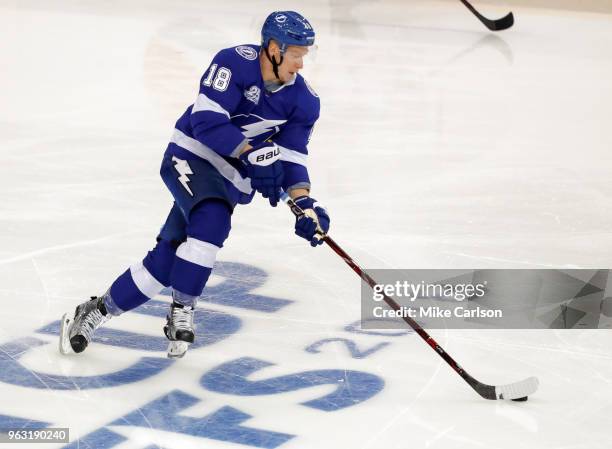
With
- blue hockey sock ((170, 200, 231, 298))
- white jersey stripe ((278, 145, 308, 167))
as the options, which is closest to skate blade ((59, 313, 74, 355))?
blue hockey sock ((170, 200, 231, 298))

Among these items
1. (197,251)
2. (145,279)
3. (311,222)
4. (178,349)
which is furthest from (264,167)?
(178,349)

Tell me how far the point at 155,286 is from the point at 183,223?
0.21 m

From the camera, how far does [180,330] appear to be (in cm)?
342

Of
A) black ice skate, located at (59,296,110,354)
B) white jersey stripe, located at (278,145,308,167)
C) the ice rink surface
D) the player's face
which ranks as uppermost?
the player's face

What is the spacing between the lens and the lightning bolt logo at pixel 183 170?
11.2 feet

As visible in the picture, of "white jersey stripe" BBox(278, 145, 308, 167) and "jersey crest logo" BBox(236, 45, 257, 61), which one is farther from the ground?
"jersey crest logo" BBox(236, 45, 257, 61)

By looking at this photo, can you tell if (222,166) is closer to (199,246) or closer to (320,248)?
(199,246)

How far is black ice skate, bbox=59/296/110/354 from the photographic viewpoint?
346 cm

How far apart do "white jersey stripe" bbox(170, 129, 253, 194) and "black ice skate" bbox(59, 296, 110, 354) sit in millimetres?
535

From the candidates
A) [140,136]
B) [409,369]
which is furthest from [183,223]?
[140,136]

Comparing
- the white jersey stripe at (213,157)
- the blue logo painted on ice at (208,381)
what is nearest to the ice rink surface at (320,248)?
the blue logo painted on ice at (208,381)

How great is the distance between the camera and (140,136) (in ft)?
20.6

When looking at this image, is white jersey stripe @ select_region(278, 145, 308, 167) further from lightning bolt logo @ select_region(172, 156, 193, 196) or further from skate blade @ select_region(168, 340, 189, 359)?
skate blade @ select_region(168, 340, 189, 359)

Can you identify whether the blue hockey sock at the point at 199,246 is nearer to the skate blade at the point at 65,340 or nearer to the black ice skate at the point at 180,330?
the black ice skate at the point at 180,330
